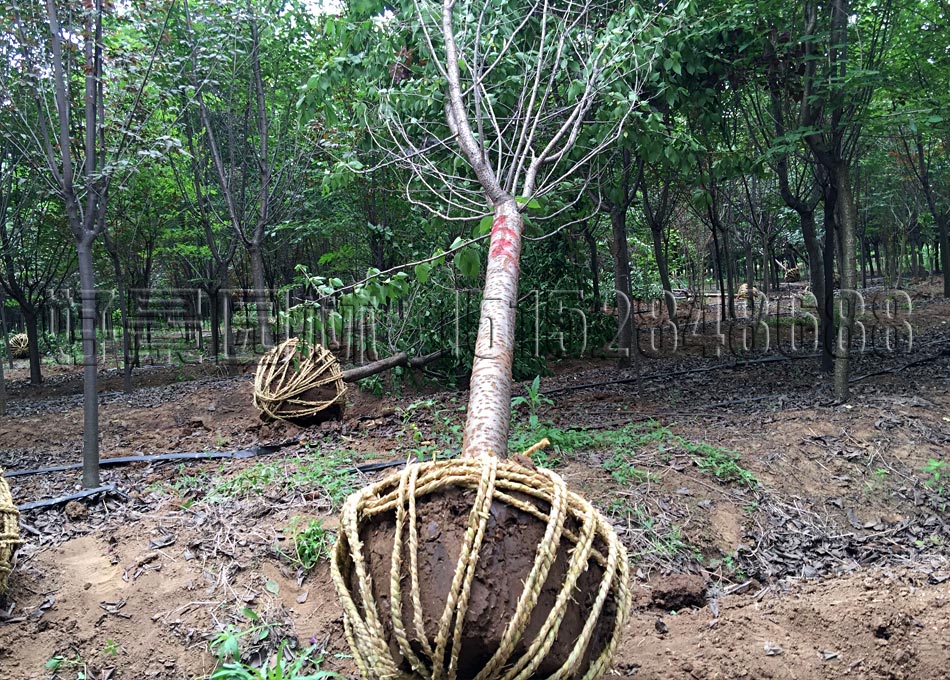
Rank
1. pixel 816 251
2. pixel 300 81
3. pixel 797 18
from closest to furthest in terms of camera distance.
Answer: pixel 797 18
pixel 816 251
pixel 300 81

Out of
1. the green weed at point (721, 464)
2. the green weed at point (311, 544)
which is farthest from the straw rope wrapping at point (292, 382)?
the green weed at point (721, 464)

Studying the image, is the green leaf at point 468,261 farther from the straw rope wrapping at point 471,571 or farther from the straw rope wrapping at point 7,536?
the straw rope wrapping at point 7,536

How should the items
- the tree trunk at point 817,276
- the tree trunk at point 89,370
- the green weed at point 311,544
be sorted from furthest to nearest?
the tree trunk at point 817,276 → the tree trunk at point 89,370 → the green weed at point 311,544

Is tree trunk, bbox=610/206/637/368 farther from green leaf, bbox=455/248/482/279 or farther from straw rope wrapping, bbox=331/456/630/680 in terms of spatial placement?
straw rope wrapping, bbox=331/456/630/680

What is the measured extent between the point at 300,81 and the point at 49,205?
5.73m

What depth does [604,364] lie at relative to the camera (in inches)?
395

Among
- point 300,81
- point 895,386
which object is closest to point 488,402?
point 895,386

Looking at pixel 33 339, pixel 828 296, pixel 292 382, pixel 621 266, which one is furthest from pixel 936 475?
pixel 33 339

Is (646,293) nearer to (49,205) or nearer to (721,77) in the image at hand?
(721,77)

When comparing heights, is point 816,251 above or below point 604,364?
above

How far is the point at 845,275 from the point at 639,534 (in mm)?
4008

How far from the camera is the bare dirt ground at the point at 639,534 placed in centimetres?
243

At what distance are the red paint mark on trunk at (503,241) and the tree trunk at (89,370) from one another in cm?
268

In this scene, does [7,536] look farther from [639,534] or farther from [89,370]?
[639,534]
